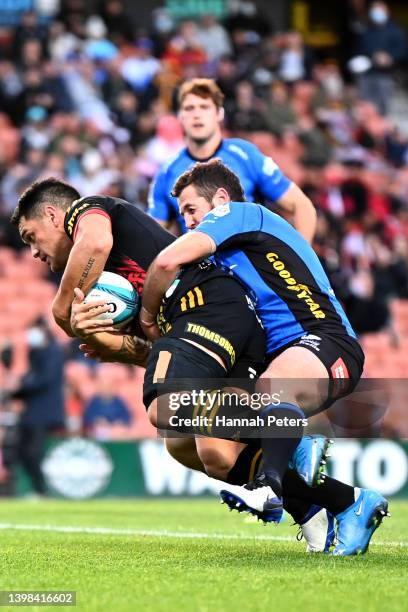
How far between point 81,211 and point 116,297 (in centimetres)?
47

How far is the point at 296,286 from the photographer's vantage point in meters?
5.91

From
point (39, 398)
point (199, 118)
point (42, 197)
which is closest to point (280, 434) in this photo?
point (42, 197)

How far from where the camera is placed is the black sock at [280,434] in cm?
545

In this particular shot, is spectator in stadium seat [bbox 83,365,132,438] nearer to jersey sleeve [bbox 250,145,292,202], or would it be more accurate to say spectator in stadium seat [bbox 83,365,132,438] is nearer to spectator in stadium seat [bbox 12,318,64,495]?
spectator in stadium seat [bbox 12,318,64,495]

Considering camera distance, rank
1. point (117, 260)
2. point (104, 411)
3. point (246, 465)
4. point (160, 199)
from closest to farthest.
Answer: point (246, 465) → point (117, 260) → point (160, 199) → point (104, 411)

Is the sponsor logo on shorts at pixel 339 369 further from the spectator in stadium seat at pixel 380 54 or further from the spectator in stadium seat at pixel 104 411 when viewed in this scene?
the spectator in stadium seat at pixel 380 54

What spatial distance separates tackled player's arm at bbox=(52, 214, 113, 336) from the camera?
6.05 m

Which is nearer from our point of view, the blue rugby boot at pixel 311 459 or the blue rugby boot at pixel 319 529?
the blue rugby boot at pixel 311 459

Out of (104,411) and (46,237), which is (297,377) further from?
(104,411)

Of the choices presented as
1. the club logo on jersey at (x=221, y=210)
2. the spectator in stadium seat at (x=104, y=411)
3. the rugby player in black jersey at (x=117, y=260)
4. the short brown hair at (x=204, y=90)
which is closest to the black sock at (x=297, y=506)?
the rugby player in black jersey at (x=117, y=260)

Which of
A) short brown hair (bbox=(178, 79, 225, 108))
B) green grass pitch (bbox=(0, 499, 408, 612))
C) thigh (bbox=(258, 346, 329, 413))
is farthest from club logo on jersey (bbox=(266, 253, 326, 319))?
short brown hair (bbox=(178, 79, 225, 108))

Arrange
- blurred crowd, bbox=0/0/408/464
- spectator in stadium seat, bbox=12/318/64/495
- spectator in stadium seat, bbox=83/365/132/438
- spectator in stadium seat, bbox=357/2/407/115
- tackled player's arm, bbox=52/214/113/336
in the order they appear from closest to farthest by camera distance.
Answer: tackled player's arm, bbox=52/214/113/336 < spectator in stadium seat, bbox=12/318/64/495 < spectator in stadium seat, bbox=83/365/132/438 < blurred crowd, bbox=0/0/408/464 < spectator in stadium seat, bbox=357/2/407/115

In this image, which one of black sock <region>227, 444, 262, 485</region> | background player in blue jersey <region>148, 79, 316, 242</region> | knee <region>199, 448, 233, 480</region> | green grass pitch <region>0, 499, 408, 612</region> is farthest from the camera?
background player in blue jersey <region>148, 79, 316, 242</region>

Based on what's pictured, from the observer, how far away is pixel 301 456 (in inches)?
216
